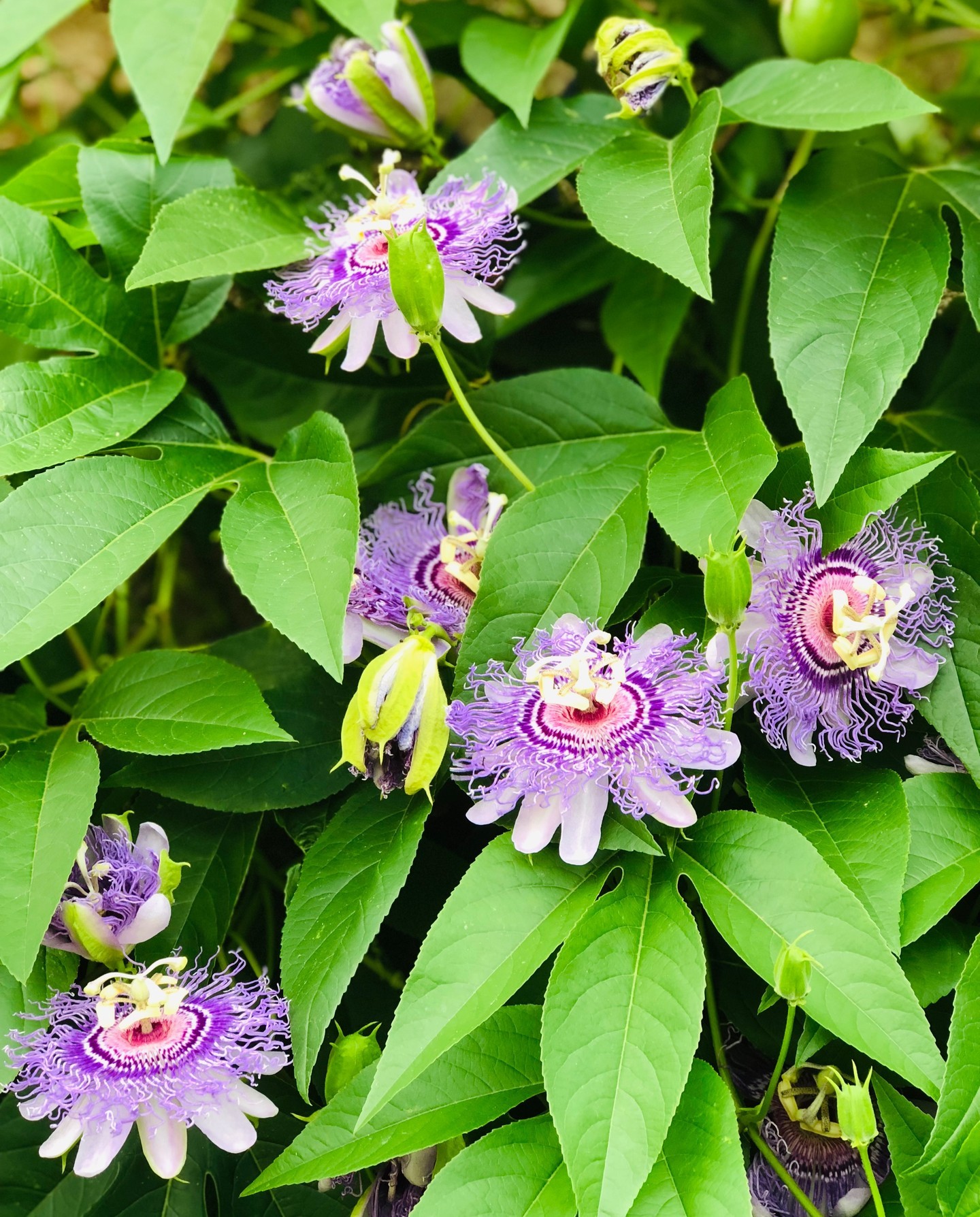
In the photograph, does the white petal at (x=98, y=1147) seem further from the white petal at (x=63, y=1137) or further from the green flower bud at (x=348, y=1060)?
the green flower bud at (x=348, y=1060)

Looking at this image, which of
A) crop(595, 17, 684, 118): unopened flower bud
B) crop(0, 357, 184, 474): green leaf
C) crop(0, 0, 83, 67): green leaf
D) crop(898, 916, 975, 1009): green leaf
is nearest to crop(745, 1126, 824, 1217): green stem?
crop(898, 916, 975, 1009): green leaf

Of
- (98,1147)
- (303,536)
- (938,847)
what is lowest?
(938,847)

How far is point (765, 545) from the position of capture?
87 cm

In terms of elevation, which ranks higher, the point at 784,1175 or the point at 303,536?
the point at 303,536

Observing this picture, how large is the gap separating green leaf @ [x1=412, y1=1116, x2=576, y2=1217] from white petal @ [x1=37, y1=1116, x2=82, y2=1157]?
247 millimetres

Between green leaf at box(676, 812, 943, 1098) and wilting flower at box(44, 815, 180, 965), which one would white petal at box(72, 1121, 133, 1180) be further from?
green leaf at box(676, 812, 943, 1098)

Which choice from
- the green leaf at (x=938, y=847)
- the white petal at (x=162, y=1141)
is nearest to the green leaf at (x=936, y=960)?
the green leaf at (x=938, y=847)

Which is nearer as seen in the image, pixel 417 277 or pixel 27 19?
pixel 417 277

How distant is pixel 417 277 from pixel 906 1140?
683 mm

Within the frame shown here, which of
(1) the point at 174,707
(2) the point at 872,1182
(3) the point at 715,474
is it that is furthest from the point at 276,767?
(2) the point at 872,1182

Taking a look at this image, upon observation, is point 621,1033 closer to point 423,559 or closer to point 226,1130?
point 226,1130

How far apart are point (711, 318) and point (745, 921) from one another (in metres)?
0.82

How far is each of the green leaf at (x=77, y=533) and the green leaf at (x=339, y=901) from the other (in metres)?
0.26

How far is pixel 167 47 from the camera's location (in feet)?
3.20
